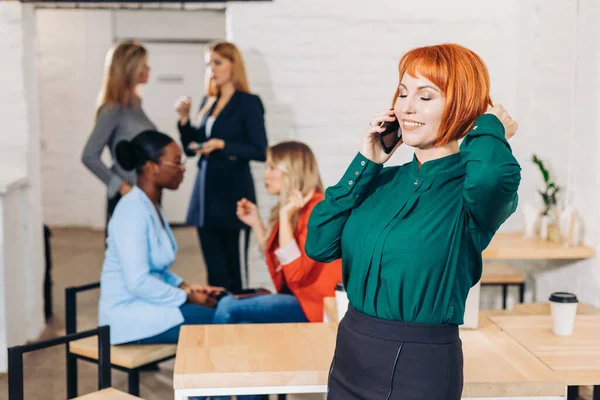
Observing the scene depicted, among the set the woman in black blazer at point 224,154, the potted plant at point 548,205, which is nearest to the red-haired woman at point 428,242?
the potted plant at point 548,205

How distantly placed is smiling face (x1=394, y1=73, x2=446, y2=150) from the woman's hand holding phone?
4 centimetres

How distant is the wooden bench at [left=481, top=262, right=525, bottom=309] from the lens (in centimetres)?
357

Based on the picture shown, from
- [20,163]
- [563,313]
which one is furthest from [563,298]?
[20,163]

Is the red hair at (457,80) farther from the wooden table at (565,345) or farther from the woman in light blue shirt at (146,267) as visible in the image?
the woman in light blue shirt at (146,267)

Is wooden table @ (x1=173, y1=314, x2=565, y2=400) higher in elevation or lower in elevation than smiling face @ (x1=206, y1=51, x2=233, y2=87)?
lower

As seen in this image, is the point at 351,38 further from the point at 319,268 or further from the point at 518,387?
the point at 518,387

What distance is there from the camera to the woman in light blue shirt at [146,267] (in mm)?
2715

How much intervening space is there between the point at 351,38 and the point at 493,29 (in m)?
0.76

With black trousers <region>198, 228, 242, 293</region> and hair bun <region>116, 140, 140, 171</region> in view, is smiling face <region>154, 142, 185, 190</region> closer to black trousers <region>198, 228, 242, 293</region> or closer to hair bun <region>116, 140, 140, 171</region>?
hair bun <region>116, 140, 140, 171</region>

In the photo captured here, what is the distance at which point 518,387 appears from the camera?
1726mm

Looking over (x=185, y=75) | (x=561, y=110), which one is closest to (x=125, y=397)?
(x=561, y=110)

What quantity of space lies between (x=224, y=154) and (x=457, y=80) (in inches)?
95.1

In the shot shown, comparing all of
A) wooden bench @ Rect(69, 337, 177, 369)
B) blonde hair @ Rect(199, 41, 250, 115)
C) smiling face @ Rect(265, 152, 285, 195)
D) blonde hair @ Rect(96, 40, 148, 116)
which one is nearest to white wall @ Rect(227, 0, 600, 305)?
blonde hair @ Rect(199, 41, 250, 115)

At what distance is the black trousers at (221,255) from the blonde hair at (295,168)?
91 cm
